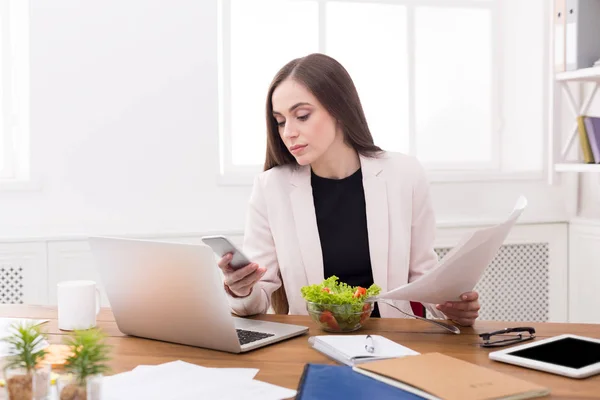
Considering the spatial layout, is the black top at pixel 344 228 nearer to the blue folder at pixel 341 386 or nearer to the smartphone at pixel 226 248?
the smartphone at pixel 226 248

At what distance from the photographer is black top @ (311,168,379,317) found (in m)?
2.06

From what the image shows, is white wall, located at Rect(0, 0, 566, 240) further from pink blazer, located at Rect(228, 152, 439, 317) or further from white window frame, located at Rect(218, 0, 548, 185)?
pink blazer, located at Rect(228, 152, 439, 317)

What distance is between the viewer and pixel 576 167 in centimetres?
312

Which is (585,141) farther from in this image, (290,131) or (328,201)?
(290,131)

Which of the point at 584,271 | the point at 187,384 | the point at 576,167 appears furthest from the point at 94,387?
the point at 584,271

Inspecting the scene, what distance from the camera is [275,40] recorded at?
132 inches

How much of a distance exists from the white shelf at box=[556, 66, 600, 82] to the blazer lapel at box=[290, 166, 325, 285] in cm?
152

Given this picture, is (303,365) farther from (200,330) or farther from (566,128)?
(566,128)

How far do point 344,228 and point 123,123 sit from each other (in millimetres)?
1314

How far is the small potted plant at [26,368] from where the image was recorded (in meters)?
0.92

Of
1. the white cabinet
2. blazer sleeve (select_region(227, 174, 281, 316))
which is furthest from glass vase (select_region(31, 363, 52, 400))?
the white cabinet

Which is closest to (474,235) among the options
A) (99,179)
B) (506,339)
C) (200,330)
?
(506,339)

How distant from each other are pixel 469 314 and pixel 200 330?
23.7 inches

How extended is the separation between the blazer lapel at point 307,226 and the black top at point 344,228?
0.04 m
